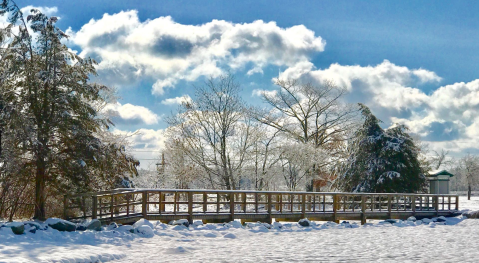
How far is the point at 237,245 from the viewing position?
13.0 m

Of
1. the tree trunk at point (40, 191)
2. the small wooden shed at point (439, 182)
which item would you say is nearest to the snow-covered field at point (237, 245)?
the tree trunk at point (40, 191)

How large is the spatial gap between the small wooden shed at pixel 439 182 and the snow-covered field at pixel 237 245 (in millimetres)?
13667

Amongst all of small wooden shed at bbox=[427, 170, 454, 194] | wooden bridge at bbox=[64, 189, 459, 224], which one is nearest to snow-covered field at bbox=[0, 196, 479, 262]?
wooden bridge at bbox=[64, 189, 459, 224]

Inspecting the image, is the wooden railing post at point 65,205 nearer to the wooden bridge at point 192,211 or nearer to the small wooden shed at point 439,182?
the wooden bridge at point 192,211

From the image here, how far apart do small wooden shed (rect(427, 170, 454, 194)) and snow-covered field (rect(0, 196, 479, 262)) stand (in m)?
13.7

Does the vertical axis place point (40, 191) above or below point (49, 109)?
below

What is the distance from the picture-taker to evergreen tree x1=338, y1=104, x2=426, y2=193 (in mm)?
28969

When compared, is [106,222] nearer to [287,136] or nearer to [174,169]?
[174,169]

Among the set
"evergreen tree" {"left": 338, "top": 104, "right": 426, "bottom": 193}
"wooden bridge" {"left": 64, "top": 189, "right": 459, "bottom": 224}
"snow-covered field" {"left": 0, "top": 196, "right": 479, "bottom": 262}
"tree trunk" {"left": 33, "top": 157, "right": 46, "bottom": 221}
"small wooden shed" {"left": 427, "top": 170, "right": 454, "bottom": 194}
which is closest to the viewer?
"snow-covered field" {"left": 0, "top": 196, "right": 479, "bottom": 262}

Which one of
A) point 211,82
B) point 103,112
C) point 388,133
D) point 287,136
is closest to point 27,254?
point 103,112

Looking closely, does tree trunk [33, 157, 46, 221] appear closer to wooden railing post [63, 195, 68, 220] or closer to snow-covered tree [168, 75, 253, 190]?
wooden railing post [63, 195, 68, 220]

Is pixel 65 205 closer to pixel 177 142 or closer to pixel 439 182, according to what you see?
pixel 177 142

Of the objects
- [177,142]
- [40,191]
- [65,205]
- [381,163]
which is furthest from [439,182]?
[40,191]

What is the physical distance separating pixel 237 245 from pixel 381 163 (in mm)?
18280
